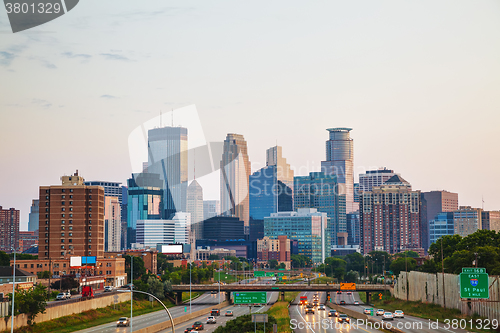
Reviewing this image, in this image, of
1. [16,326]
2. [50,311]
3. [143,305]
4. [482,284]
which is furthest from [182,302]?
[482,284]

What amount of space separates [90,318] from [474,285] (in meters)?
77.5

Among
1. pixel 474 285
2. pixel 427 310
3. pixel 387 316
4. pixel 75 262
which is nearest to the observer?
pixel 474 285

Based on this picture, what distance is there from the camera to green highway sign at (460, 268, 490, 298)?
293ft

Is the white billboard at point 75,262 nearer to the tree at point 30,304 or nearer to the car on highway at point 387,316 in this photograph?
the tree at point 30,304

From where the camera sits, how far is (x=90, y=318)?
131500 mm

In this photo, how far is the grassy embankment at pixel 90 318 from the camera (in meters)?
112

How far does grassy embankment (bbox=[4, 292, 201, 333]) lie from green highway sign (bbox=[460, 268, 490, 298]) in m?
66.1

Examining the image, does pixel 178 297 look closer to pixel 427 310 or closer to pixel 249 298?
pixel 249 298

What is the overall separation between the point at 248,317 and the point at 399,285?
81.5 metres

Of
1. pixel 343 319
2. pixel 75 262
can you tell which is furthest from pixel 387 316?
pixel 75 262

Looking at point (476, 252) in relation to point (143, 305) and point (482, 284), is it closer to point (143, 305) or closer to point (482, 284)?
point (482, 284)

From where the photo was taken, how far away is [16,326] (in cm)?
10500

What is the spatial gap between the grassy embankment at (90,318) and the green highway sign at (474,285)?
66086 millimetres

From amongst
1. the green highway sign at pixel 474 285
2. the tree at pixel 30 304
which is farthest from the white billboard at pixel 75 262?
the green highway sign at pixel 474 285
